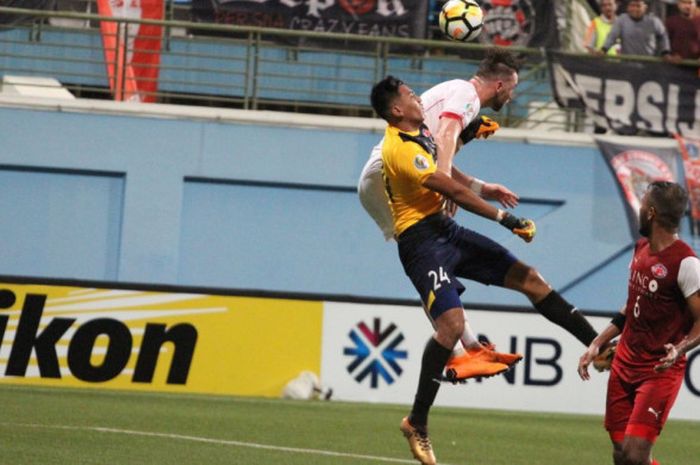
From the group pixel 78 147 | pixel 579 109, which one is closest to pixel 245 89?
pixel 78 147

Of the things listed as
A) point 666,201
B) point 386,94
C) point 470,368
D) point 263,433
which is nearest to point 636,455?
point 666,201

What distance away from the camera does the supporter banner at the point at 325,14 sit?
19.6 metres

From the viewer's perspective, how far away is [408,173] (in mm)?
9477

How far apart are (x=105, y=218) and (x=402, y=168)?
10.7 m

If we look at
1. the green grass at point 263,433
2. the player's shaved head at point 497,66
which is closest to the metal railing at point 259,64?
the green grass at point 263,433

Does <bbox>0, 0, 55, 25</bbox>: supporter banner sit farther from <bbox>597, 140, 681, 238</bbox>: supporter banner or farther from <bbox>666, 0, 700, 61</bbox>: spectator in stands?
<bbox>666, 0, 700, 61</bbox>: spectator in stands

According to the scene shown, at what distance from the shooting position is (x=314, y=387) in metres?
16.3

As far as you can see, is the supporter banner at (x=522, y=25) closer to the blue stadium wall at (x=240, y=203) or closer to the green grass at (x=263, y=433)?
the blue stadium wall at (x=240, y=203)

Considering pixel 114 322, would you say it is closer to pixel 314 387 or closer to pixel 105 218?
pixel 314 387

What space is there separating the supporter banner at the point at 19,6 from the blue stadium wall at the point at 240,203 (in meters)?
1.07

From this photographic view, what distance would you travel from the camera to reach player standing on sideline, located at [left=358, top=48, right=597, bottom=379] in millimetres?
9614

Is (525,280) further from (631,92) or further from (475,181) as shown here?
(631,92)

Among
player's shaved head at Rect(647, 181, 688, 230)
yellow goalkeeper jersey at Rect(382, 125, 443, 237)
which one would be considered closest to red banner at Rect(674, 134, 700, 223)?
yellow goalkeeper jersey at Rect(382, 125, 443, 237)

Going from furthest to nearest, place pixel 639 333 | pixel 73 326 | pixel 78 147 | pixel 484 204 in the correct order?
pixel 78 147 < pixel 73 326 < pixel 484 204 < pixel 639 333
